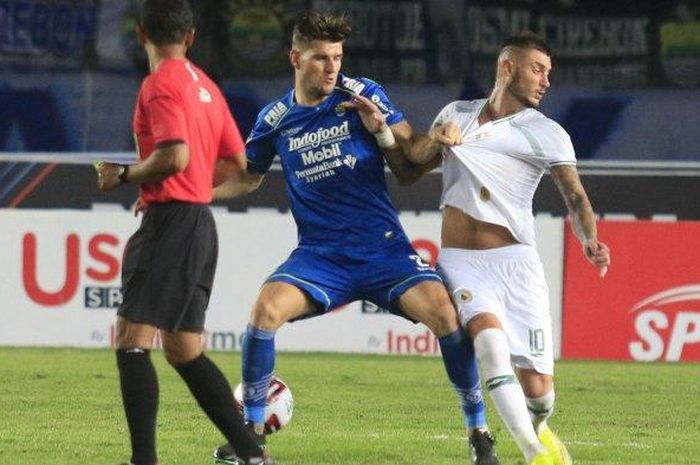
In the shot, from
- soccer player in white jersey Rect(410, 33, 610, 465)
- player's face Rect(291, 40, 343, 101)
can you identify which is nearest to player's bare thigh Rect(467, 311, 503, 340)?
soccer player in white jersey Rect(410, 33, 610, 465)

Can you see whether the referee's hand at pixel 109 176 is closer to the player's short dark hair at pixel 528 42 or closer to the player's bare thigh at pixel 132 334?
the player's bare thigh at pixel 132 334

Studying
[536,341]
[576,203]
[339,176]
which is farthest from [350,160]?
[536,341]

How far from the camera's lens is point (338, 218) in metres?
8.57

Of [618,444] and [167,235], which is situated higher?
[167,235]

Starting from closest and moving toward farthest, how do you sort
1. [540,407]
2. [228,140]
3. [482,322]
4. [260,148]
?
[228,140] → [482,322] → [540,407] → [260,148]

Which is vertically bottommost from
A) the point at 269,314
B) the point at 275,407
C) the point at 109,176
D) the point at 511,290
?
the point at 275,407

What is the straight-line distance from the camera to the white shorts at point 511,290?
8.28 metres

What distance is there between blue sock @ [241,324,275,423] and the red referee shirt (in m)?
0.95

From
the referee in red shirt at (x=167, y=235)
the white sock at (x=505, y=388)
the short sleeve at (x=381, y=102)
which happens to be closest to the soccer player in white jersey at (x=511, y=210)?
the white sock at (x=505, y=388)

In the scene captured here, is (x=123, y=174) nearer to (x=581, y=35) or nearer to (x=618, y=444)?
(x=618, y=444)

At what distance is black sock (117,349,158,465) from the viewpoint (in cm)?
735

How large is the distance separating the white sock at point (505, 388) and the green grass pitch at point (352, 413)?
2.34ft

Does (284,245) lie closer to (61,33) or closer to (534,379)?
(61,33)

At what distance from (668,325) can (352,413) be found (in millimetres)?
4817
